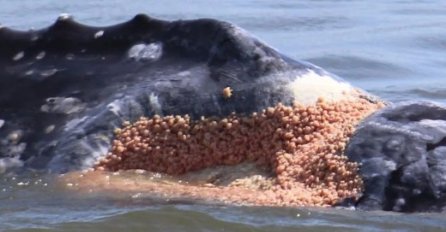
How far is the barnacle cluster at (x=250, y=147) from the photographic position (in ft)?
15.2

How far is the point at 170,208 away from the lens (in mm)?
4602

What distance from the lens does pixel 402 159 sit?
14.8ft

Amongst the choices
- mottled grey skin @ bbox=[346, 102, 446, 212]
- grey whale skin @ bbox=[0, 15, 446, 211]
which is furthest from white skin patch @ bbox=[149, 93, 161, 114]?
mottled grey skin @ bbox=[346, 102, 446, 212]

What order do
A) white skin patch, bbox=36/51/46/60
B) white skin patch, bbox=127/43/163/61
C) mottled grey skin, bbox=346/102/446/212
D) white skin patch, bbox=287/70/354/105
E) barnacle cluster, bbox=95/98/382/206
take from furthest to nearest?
1. white skin patch, bbox=36/51/46/60
2. white skin patch, bbox=127/43/163/61
3. white skin patch, bbox=287/70/354/105
4. barnacle cluster, bbox=95/98/382/206
5. mottled grey skin, bbox=346/102/446/212

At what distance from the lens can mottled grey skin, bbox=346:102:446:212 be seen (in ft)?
14.6

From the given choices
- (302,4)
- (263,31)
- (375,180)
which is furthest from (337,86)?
(302,4)

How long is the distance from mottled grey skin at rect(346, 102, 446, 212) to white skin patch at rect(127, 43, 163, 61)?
0.86 meters

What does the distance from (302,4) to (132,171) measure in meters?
7.66

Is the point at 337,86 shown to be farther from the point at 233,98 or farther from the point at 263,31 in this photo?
the point at 263,31

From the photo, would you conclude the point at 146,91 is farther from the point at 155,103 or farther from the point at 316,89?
the point at 316,89

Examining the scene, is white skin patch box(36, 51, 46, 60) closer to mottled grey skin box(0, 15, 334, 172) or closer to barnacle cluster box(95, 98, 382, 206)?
mottled grey skin box(0, 15, 334, 172)

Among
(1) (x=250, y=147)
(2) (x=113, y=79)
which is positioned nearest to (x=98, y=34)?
(2) (x=113, y=79)

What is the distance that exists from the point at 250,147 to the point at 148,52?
0.58 metres

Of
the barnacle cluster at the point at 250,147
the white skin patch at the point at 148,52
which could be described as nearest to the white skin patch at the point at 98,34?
the white skin patch at the point at 148,52
